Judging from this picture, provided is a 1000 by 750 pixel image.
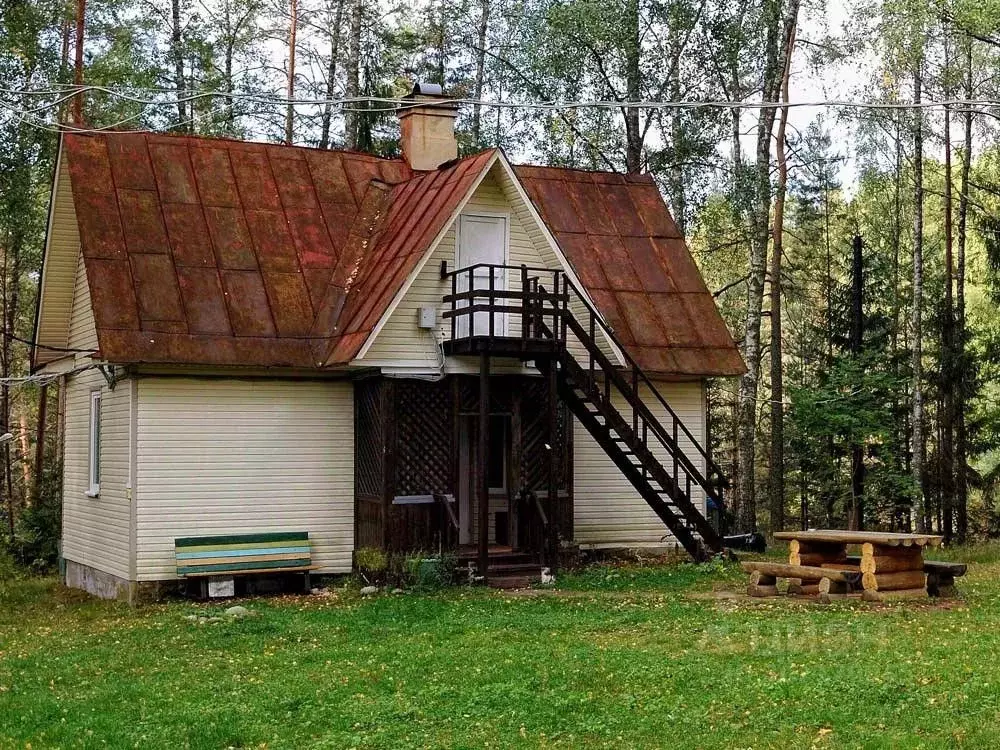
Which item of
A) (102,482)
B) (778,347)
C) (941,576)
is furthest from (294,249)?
(778,347)

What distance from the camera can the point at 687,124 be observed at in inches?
1216

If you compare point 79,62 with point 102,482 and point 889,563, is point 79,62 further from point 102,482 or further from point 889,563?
point 889,563

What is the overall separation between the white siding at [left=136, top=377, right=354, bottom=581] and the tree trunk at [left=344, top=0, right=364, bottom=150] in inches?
506

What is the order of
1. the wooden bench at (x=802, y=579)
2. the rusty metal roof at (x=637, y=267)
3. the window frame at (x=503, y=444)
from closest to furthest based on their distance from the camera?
the wooden bench at (x=802, y=579) → the window frame at (x=503, y=444) → the rusty metal roof at (x=637, y=267)

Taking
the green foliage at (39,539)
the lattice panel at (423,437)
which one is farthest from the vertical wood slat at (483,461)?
the green foliage at (39,539)

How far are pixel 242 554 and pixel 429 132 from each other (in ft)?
27.4

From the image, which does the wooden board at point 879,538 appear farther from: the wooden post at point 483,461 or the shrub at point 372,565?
the shrub at point 372,565

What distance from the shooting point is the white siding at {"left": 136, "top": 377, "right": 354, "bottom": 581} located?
698 inches

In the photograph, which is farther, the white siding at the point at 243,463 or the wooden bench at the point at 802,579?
the white siding at the point at 243,463

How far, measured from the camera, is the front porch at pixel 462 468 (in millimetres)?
18078

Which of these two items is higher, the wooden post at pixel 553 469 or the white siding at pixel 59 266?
the white siding at pixel 59 266

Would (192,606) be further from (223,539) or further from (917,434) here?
(917,434)

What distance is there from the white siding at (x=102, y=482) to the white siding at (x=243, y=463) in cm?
48

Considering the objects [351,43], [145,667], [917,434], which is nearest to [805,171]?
[917,434]
